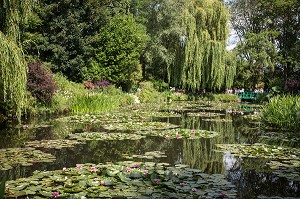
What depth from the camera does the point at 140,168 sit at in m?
4.58

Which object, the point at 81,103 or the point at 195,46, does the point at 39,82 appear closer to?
the point at 81,103

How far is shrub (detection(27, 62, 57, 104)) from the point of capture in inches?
454

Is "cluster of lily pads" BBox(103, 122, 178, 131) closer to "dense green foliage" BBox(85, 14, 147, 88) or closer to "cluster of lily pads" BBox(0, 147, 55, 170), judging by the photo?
"cluster of lily pads" BBox(0, 147, 55, 170)

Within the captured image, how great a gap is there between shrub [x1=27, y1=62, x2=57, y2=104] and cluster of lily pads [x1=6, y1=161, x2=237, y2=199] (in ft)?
26.0

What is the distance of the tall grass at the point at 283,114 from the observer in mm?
9048

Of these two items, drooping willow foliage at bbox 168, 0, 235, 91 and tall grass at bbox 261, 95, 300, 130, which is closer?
tall grass at bbox 261, 95, 300, 130

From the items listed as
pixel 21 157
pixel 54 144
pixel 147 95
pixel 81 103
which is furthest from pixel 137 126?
pixel 147 95

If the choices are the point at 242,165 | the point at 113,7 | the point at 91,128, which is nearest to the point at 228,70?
the point at 113,7

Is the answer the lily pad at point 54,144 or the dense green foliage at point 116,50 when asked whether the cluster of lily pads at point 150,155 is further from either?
the dense green foliage at point 116,50

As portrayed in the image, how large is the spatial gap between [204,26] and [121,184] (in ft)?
67.6

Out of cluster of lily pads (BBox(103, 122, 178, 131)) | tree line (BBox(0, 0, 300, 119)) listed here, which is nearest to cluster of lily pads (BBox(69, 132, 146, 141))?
cluster of lily pads (BBox(103, 122, 178, 131))

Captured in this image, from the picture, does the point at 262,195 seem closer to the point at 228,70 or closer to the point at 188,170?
the point at 188,170

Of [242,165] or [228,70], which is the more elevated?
[228,70]

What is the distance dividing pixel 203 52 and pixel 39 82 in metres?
13.4
